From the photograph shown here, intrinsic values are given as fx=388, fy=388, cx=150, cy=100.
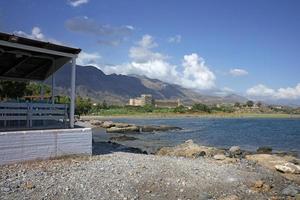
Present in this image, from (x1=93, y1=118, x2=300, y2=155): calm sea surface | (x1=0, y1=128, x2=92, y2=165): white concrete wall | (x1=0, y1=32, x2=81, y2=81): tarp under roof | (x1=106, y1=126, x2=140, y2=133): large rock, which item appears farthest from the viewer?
(x1=106, y1=126, x2=140, y2=133): large rock

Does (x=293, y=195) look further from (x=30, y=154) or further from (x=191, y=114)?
(x=191, y=114)

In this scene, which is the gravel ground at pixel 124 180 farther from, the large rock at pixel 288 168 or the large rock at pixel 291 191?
the large rock at pixel 288 168

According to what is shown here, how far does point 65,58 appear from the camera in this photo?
59.4 ft

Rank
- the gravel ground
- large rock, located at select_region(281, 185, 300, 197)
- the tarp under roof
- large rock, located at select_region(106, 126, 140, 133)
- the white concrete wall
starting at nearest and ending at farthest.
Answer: the gravel ground, the white concrete wall, large rock, located at select_region(281, 185, 300, 197), the tarp under roof, large rock, located at select_region(106, 126, 140, 133)

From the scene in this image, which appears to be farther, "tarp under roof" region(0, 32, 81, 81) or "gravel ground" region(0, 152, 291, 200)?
"tarp under roof" region(0, 32, 81, 81)

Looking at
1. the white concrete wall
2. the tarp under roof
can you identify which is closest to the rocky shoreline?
the white concrete wall

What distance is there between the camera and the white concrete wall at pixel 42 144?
14.0m

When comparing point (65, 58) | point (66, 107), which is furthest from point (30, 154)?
point (65, 58)

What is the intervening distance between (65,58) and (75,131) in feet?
12.5

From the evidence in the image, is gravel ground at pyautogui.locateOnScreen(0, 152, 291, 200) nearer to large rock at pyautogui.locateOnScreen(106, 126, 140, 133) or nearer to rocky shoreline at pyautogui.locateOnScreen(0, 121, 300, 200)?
rocky shoreline at pyautogui.locateOnScreen(0, 121, 300, 200)

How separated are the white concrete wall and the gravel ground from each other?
0.33m

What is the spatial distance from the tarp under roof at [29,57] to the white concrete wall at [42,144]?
3406 millimetres

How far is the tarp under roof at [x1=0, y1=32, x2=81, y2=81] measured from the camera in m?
15.3

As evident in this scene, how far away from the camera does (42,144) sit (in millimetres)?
15117
